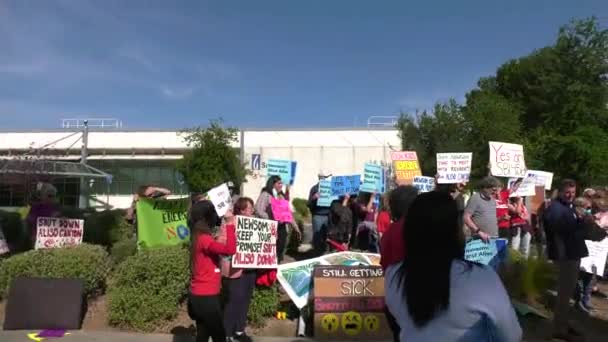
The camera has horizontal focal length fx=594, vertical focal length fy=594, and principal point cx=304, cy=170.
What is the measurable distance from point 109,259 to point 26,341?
2.05 metres

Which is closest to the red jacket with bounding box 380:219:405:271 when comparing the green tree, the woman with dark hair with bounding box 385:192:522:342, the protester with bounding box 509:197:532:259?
the woman with dark hair with bounding box 385:192:522:342

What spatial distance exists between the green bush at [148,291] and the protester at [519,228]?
616 cm

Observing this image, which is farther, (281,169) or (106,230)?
(106,230)

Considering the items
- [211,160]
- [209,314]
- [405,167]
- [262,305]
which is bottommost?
[262,305]

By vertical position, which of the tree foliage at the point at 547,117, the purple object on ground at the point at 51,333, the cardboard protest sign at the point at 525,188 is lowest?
the purple object on ground at the point at 51,333

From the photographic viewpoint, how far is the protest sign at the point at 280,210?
9328mm

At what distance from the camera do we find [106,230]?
11617 mm

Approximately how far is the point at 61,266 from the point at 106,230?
12.4 feet

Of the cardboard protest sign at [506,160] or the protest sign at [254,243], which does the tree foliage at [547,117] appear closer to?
the cardboard protest sign at [506,160]

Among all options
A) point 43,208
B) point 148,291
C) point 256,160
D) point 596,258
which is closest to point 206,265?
point 148,291

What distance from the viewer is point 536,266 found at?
28.4 ft

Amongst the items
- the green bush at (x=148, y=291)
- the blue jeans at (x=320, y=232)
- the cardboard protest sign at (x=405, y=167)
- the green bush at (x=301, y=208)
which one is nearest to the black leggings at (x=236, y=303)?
the green bush at (x=148, y=291)

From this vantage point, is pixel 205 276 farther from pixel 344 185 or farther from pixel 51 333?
pixel 344 185

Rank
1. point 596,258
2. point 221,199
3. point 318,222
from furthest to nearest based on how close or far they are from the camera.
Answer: point 318,222
point 596,258
point 221,199
